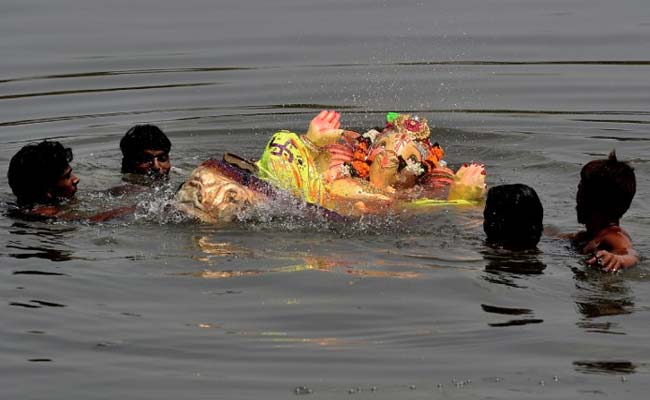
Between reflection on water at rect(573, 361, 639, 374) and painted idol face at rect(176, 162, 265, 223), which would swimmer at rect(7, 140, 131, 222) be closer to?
painted idol face at rect(176, 162, 265, 223)

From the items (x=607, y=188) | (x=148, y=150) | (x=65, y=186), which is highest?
(x=607, y=188)

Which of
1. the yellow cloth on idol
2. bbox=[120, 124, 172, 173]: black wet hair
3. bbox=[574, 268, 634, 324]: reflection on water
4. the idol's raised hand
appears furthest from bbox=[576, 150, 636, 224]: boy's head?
bbox=[120, 124, 172, 173]: black wet hair

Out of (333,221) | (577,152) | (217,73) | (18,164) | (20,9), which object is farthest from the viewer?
(20,9)

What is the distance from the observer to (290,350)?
21.3ft

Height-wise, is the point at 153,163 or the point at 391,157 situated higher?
the point at 391,157

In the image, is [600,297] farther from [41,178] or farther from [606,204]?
[41,178]

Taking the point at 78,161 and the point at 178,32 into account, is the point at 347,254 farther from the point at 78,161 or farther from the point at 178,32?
the point at 178,32

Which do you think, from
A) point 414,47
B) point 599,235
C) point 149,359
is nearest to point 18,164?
point 149,359

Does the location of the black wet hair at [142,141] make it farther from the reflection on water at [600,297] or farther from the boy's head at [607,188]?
the reflection on water at [600,297]

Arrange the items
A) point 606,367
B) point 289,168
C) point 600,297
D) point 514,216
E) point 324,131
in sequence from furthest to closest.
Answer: point 324,131, point 289,168, point 514,216, point 600,297, point 606,367

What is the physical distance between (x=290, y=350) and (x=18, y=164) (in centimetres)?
358

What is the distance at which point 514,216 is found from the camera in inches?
319

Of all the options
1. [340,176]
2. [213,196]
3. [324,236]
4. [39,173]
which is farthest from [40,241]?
[340,176]

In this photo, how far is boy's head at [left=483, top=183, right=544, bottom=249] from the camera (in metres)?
8.07
